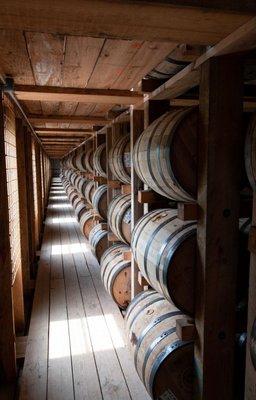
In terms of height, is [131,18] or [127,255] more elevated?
[131,18]

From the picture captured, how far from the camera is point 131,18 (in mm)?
1460

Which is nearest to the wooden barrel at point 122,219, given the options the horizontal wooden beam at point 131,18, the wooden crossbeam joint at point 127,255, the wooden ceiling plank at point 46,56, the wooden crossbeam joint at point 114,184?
the wooden crossbeam joint at point 127,255

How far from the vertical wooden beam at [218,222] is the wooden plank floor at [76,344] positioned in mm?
991

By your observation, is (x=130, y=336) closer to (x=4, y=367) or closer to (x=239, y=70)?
(x=4, y=367)

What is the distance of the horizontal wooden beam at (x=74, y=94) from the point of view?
2.92m

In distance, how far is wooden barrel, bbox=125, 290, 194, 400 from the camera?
211 centimetres

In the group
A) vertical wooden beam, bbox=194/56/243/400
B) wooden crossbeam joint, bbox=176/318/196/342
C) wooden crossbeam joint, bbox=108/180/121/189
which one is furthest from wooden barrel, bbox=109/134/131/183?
wooden crossbeam joint, bbox=176/318/196/342

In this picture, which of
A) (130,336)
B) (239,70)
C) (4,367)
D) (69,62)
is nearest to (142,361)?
(130,336)

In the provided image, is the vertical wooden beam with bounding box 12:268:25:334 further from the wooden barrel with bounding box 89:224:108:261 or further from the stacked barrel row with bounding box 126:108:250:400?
the stacked barrel row with bounding box 126:108:250:400

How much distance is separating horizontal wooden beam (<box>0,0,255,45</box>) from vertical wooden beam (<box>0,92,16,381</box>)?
5.01ft

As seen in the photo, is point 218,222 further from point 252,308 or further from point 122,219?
point 122,219

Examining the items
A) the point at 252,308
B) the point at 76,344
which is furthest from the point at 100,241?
the point at 252,308

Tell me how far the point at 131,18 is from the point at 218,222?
117cm

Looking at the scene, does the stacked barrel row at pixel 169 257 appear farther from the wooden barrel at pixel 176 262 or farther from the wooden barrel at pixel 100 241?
the wooden barrel at pixel 100 241
